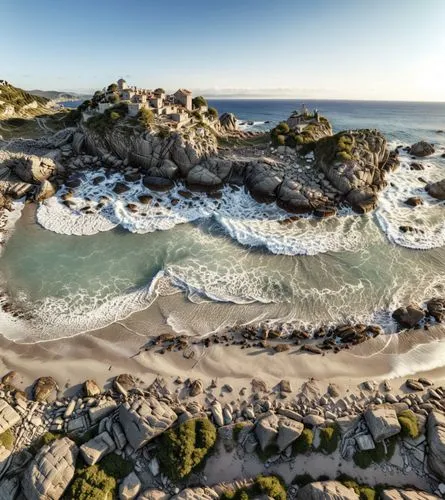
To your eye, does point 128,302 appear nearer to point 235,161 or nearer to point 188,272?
point 188,272

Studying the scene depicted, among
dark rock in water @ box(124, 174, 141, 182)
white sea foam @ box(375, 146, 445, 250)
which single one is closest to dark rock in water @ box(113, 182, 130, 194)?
dark rock in water @ box(124, 174, 141, 182)

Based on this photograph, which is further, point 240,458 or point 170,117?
point 170,117

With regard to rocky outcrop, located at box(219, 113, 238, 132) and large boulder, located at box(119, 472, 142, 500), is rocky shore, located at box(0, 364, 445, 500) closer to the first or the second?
large boulder, located at box(119, 472, 142, 500)

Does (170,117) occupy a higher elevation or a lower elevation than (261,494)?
higher

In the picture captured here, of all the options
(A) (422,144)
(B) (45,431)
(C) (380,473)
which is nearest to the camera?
(C) (380,473)

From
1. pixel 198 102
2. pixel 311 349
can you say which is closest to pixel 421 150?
pixel 198 102

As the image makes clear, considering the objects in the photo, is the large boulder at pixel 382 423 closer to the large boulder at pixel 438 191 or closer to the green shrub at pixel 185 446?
the green shrub at pixel 185 446

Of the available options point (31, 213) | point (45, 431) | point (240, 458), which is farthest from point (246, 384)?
point (31, 213)
